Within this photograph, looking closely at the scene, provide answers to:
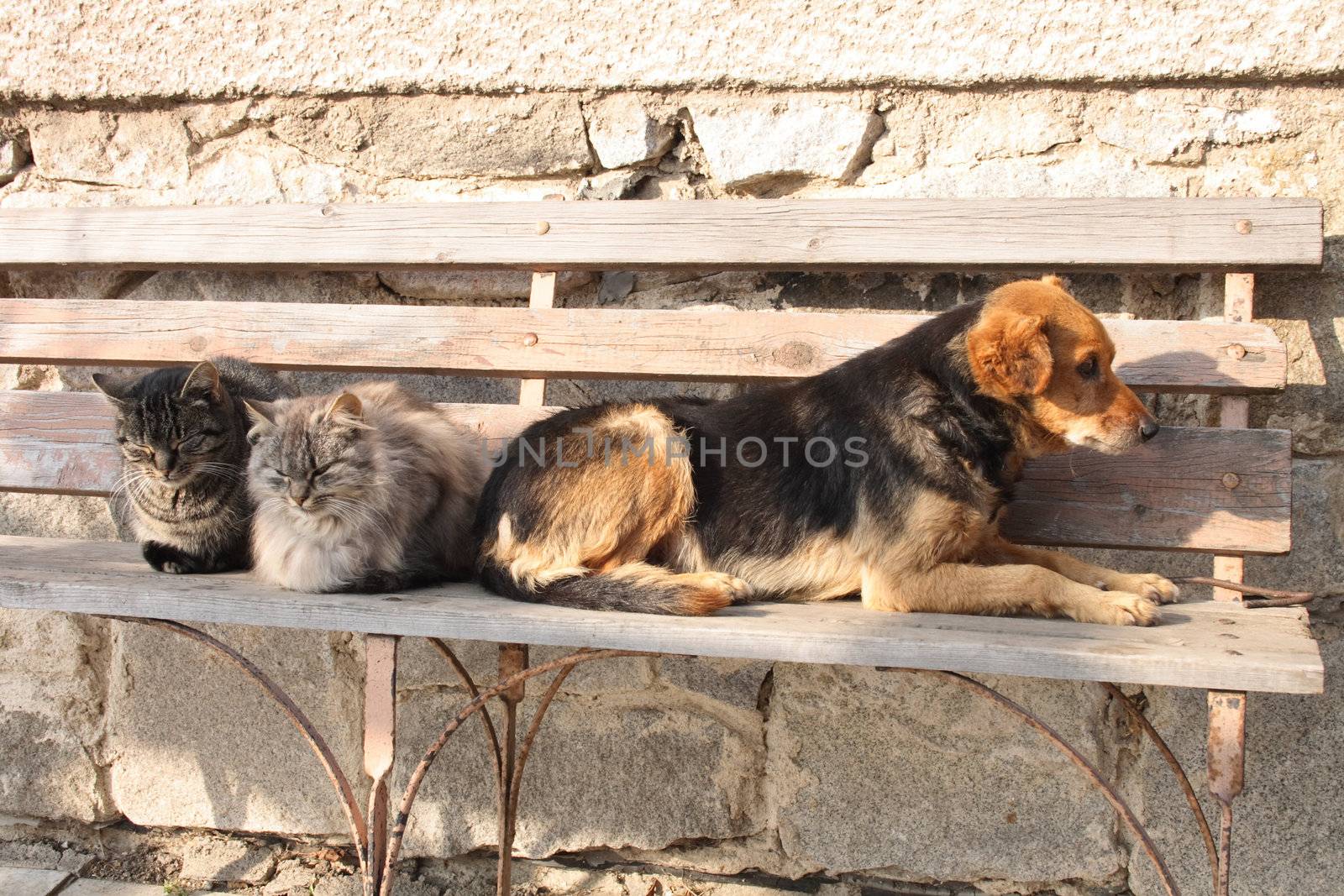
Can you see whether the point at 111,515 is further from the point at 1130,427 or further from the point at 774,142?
the point at 1130,427

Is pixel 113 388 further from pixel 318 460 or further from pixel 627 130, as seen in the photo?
pixel 627 130

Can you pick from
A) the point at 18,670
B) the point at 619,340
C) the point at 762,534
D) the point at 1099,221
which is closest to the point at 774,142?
the point at 619,340

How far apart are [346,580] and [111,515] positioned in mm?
1355

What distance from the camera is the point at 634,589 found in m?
2.32

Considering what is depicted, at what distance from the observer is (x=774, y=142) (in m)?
3.03

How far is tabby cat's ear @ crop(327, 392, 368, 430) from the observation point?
8.41 feet

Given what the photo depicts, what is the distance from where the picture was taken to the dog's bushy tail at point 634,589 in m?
2.27

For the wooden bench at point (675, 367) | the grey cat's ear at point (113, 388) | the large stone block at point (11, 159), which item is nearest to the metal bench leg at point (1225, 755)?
the wooden bench at point (675, 367)

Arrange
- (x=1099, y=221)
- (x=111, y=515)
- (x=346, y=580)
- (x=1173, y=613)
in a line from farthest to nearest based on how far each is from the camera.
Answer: (x=111, y=515)
(x=1099, y=221)
(x=346, y=580)
(x=1173, y=613)

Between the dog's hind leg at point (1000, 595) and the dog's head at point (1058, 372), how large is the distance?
0.36 meters

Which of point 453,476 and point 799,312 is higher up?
point 799,312

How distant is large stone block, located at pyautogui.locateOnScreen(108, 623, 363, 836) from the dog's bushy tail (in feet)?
3.53

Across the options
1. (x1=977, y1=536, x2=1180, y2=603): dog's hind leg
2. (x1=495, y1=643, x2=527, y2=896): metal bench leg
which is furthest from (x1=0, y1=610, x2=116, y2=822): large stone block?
(x1=977, y1=536, x2=1180, y2=603): dog's hind leg

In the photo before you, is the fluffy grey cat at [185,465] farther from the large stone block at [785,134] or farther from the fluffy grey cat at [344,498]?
the large stone block at [785,134]
